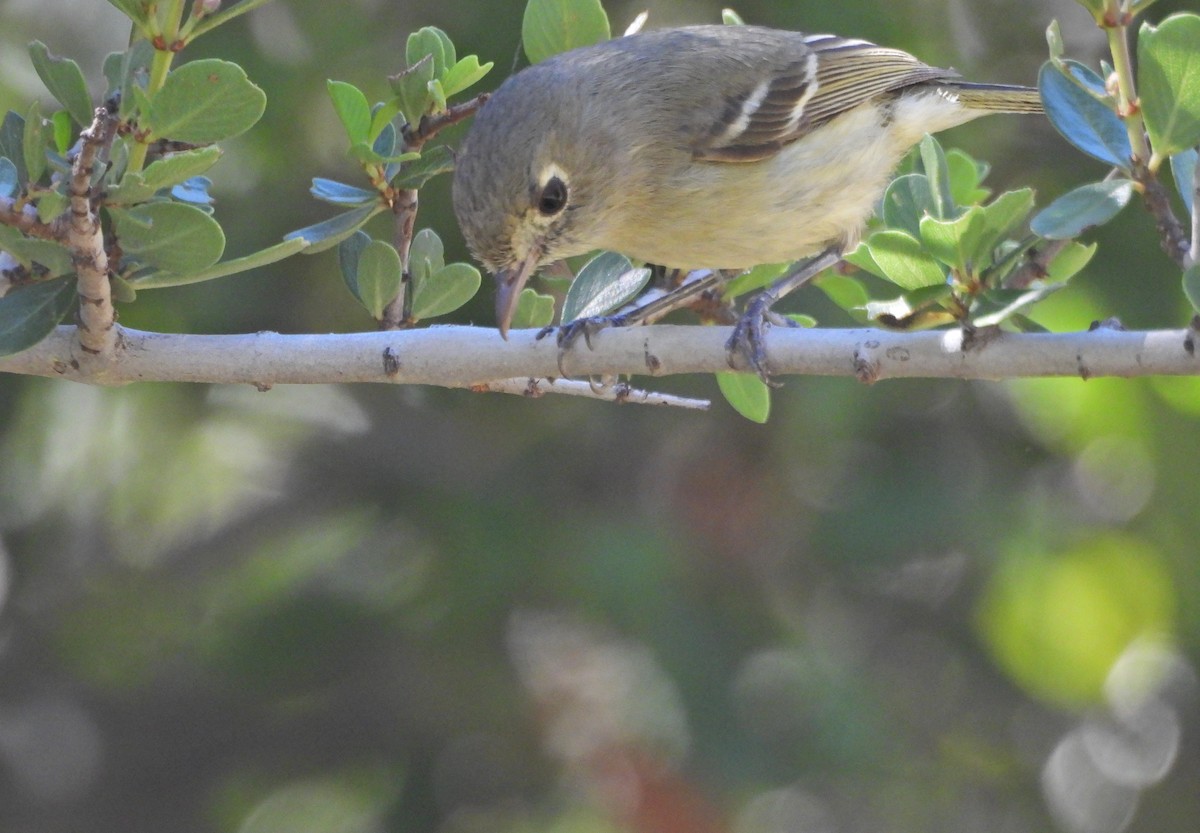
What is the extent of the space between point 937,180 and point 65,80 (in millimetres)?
1491

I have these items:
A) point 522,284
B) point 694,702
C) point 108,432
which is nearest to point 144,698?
point 108,432

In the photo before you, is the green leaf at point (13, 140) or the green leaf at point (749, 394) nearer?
the green leaf at point (13, 140)

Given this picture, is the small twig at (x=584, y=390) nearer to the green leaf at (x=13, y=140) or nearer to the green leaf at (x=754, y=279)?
the green leaf at (x=754, y=279)

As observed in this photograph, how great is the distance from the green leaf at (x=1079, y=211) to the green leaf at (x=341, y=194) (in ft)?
3.85

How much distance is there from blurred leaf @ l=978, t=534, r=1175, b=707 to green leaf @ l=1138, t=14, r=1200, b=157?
2.91 metres

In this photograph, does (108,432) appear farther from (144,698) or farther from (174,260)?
(174,260)

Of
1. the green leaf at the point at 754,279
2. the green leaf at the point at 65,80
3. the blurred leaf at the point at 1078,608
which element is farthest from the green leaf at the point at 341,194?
the blurred leaf at the point at 1078,608

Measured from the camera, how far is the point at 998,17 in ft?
16.6

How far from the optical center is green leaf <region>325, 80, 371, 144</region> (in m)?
2.48

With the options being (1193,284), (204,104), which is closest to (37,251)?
(204,104)

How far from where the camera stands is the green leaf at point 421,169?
99.3 inches

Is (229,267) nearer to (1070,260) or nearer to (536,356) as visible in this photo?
(536,356)

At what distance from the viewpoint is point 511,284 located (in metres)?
3.11

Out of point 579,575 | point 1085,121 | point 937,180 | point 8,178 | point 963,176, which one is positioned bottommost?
point 579,575
